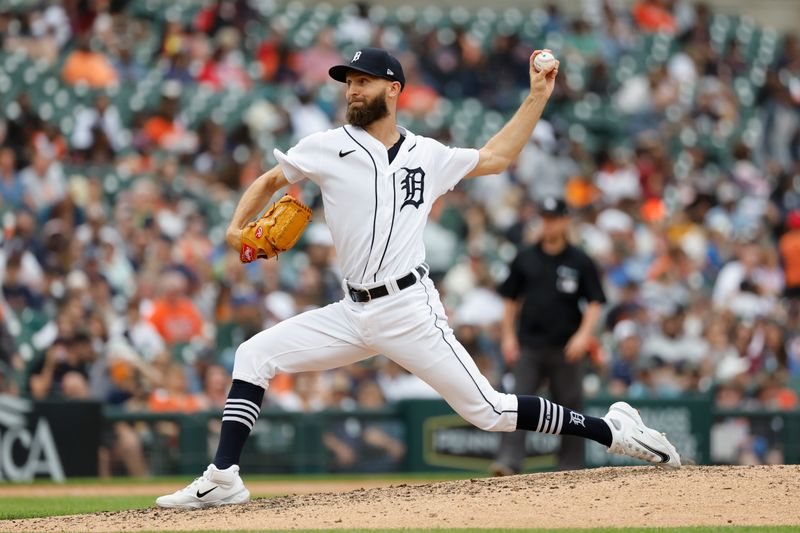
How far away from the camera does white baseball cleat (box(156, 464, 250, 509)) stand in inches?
268

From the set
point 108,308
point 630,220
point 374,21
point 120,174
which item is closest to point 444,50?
point 374,21

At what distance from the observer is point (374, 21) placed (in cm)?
1925

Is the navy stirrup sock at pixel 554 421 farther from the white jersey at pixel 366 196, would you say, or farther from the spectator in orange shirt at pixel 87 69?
the spectator in orange shirt at pixel 87 69

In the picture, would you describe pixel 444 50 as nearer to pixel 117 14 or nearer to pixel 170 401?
pixel 117 14

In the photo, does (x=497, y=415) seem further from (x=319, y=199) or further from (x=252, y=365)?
(x=319, y=199)

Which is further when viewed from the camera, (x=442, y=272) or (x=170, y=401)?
(x=442, y=272)

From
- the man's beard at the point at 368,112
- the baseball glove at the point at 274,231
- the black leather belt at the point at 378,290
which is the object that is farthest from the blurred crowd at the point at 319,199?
the man's beard at the point at 368,112

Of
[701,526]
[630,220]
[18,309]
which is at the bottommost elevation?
[701,526]

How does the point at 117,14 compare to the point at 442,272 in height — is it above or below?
above

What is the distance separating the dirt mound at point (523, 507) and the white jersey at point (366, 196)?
→ 110 cm

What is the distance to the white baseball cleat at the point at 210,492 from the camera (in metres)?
6.80

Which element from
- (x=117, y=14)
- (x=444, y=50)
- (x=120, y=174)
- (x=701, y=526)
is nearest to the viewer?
(x=701, y=526)

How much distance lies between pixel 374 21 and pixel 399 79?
12.6m

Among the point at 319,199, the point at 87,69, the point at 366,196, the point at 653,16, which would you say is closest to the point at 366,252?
the point at 366,196
